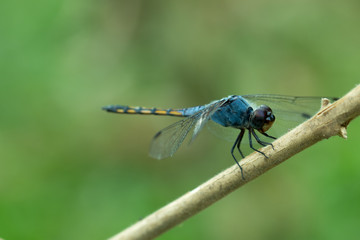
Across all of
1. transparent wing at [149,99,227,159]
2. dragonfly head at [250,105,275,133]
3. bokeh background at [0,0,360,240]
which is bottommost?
dragonfly head at [250,105,275,133]

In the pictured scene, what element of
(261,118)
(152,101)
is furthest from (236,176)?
(152,101)

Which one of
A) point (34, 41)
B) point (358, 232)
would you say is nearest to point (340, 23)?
point (358, 232)

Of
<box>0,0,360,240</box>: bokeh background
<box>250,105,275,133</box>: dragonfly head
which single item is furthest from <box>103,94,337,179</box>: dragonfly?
<box>0,0,360,240</box>: bokeh background

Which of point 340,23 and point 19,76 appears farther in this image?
point 340,23

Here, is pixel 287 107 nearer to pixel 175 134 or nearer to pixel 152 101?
pixel 175 134

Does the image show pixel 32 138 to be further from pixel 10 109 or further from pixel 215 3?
pixel 215 3

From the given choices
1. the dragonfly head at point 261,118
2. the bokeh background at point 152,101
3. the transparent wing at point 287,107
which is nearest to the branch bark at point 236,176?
the dragonfly head at point 261,118

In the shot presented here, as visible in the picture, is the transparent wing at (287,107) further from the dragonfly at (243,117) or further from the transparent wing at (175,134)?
the transparent wing at (175,134)

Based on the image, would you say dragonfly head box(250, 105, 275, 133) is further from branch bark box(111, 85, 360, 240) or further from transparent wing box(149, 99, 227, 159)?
branch bark box(111, 85, 360, 240)
